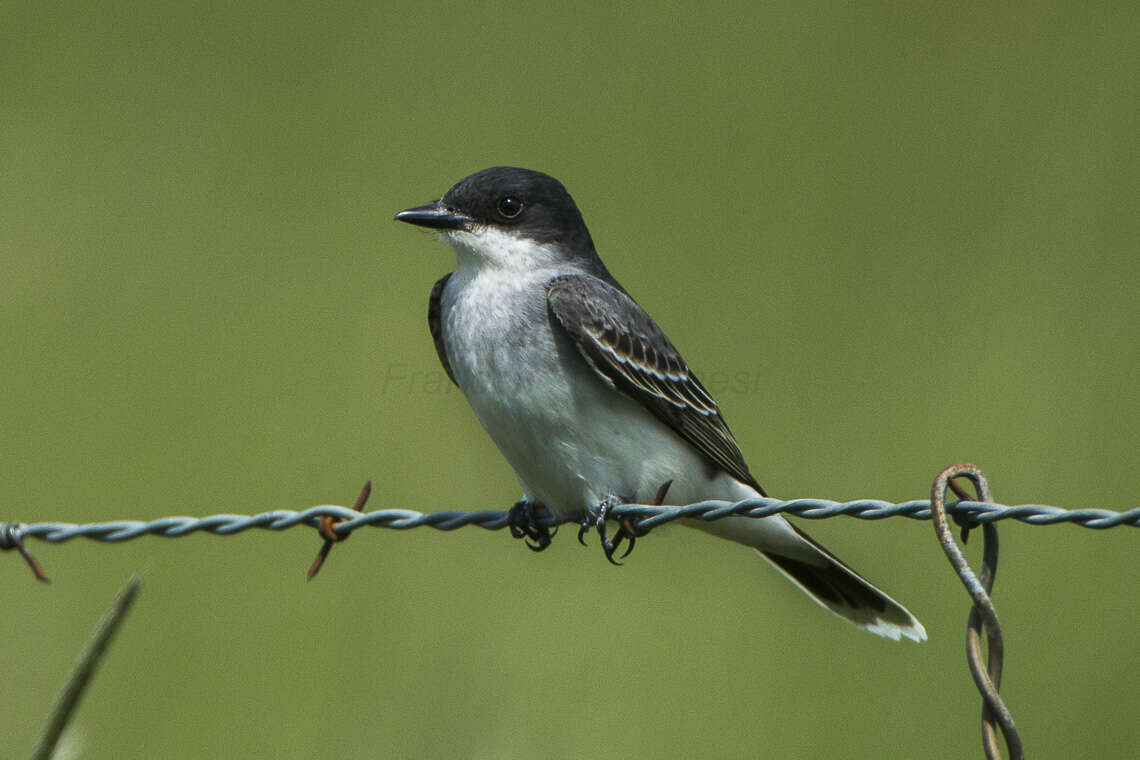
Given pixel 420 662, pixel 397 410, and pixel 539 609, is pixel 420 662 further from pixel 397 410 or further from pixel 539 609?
pixel 397 410

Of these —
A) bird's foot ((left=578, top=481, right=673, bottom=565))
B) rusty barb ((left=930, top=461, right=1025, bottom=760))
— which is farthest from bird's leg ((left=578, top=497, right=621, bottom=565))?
rusty barb ((left=930, top=461, right=1025, bottom=760))

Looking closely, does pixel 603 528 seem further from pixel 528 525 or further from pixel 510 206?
pixel 510 206

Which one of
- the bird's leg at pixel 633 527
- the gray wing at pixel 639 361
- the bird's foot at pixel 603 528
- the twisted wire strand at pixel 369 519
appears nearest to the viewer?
the twisted wire strand at pixel 369 519

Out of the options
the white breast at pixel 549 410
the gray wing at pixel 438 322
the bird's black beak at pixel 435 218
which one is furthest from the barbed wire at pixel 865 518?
the bird's black beak at pixel 435 218

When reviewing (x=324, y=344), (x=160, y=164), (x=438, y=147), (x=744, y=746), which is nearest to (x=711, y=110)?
(x=438, y=147)

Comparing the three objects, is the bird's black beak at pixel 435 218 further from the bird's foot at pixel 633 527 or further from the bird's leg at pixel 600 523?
the bird's foot at pixel 633 527

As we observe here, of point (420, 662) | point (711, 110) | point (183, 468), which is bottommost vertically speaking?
point (420, 662)
